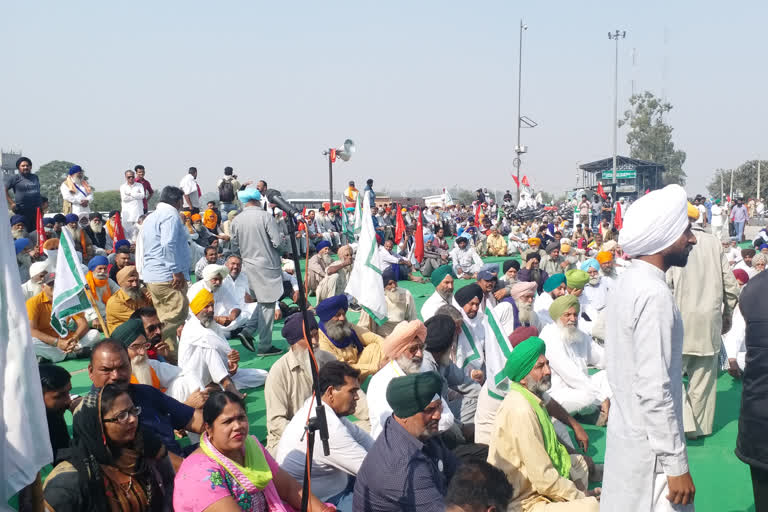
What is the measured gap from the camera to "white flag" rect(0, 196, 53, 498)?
1.82 meters

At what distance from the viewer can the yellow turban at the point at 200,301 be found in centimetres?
554

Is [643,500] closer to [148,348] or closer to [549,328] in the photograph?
[549,328]

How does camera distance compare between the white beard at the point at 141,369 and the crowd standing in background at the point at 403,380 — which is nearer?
the crowd standing in background at the point at 403,380

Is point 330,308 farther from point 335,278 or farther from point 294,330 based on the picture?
point 335,278

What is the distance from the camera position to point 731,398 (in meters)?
5.91

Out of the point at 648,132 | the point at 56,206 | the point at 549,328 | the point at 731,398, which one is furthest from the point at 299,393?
the point at 648,132

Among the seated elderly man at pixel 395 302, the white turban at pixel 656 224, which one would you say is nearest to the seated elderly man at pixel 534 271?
the seated elderly man at pixel 395 302

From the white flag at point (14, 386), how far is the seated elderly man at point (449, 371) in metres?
3.04

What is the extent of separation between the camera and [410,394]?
307 centimetres

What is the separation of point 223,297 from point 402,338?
345cm

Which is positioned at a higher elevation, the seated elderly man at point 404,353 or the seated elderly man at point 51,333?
the seated elderly man at point 404,353

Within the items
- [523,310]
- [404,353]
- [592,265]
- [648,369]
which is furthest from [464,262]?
[648,369]

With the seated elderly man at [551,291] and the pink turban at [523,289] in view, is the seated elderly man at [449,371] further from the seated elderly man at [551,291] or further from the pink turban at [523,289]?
the seated elderly man at [551,291]

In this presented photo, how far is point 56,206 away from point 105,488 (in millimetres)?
34770
